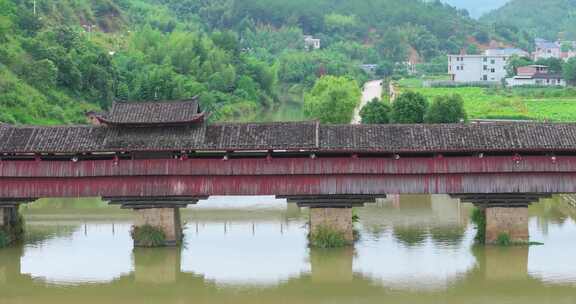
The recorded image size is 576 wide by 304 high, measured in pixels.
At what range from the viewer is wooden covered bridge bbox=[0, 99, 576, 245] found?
2494cm

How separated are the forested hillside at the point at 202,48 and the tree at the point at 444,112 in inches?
629

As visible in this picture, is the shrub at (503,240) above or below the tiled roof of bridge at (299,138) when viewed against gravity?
below

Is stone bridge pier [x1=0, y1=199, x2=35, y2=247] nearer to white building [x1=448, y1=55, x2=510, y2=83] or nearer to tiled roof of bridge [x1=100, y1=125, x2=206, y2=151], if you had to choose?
tiled roof of bridge [x1=100, y1=125, x2=206, y2=151]

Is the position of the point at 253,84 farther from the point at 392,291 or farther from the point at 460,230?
the point at 392,291

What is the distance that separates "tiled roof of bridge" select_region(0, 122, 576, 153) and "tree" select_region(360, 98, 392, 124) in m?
20.5

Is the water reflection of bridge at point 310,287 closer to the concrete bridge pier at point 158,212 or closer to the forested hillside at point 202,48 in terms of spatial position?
the concrete bridge pier at point 158,212

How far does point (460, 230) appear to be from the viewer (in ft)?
92.8

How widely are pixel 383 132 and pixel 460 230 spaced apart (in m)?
4.70

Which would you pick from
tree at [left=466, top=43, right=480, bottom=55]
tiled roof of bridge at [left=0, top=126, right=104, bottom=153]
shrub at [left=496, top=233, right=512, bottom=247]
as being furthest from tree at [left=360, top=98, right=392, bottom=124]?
tree at [left=466, top=43, right=480, bottom=55]

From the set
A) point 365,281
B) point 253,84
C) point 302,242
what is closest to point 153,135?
point 302,242

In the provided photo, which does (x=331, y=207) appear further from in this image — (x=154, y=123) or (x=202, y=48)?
(x=202, y=48)

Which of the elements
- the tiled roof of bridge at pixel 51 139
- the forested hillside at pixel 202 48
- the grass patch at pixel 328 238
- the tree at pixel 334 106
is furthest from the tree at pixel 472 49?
the tiled roof of bridge at pixel 51 139

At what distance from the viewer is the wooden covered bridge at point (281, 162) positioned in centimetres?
2494

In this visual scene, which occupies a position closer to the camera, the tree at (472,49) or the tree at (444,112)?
the tree at (444,112)
